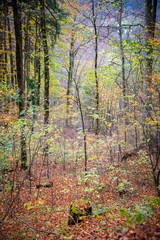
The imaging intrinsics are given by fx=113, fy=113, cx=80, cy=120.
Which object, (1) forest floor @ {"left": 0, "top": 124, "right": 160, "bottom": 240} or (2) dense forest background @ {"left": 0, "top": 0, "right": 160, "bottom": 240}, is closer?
(1) forest floor @ {"left": 0, "top": 124, "right": 160, "bottom": 240}

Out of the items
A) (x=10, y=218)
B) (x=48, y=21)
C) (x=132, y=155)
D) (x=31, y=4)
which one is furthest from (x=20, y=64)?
(x=132, y=155)

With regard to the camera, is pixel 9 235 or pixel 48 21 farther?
pixel 48 21

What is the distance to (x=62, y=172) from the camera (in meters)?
8.33

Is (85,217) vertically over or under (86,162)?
under

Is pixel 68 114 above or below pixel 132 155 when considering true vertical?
above

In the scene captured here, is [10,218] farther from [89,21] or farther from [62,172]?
[89,21]

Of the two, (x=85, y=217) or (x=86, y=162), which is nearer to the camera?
(x=85, y=217)

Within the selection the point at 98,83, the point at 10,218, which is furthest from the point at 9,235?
the point at 98,83

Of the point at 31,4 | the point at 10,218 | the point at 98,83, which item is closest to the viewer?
the point at 10,218

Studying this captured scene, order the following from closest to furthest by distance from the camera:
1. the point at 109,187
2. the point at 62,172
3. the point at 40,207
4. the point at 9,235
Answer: the point at 9,235 → the point at 40,207 → the point at 109,187 → the point at 62,172

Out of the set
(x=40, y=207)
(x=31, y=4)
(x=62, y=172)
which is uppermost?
(x=31, y=4)

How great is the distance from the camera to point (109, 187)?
6.06 meters

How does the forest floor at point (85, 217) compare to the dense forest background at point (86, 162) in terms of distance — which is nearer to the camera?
the forest floor at point (85, 217)

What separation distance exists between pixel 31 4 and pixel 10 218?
34.9 ft
